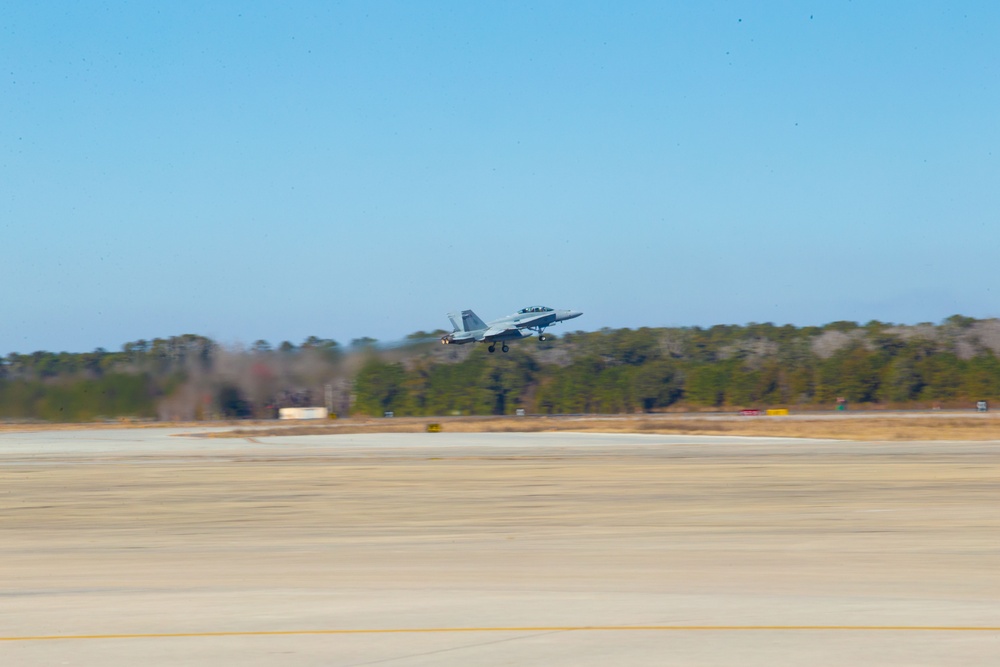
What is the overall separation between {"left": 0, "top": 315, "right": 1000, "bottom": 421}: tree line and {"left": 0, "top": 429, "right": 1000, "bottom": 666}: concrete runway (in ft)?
125

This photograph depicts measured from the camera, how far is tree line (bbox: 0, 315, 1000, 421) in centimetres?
7775

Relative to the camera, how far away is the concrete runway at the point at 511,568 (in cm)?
1147

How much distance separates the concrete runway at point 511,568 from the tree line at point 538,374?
125 feet

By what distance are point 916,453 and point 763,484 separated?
17.5 m

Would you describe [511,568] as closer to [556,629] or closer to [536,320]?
[556,629]

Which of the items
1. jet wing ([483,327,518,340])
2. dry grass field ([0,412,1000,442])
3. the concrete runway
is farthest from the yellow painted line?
jet wing ([483,327,518,340])

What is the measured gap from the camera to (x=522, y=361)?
14475 cm

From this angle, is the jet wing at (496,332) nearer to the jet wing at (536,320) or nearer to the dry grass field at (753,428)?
the jet wing at (536,320)

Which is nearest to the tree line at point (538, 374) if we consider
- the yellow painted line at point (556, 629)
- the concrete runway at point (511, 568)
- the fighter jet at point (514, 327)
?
the fighter jet at point (514, 327)

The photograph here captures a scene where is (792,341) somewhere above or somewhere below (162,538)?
above

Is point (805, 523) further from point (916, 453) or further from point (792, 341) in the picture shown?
point (792, 341)

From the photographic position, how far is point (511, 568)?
1766 centimetres

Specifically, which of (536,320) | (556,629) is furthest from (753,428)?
(556,629)

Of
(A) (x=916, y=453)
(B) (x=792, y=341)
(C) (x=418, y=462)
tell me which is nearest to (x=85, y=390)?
(C) (x=418, y=462)
